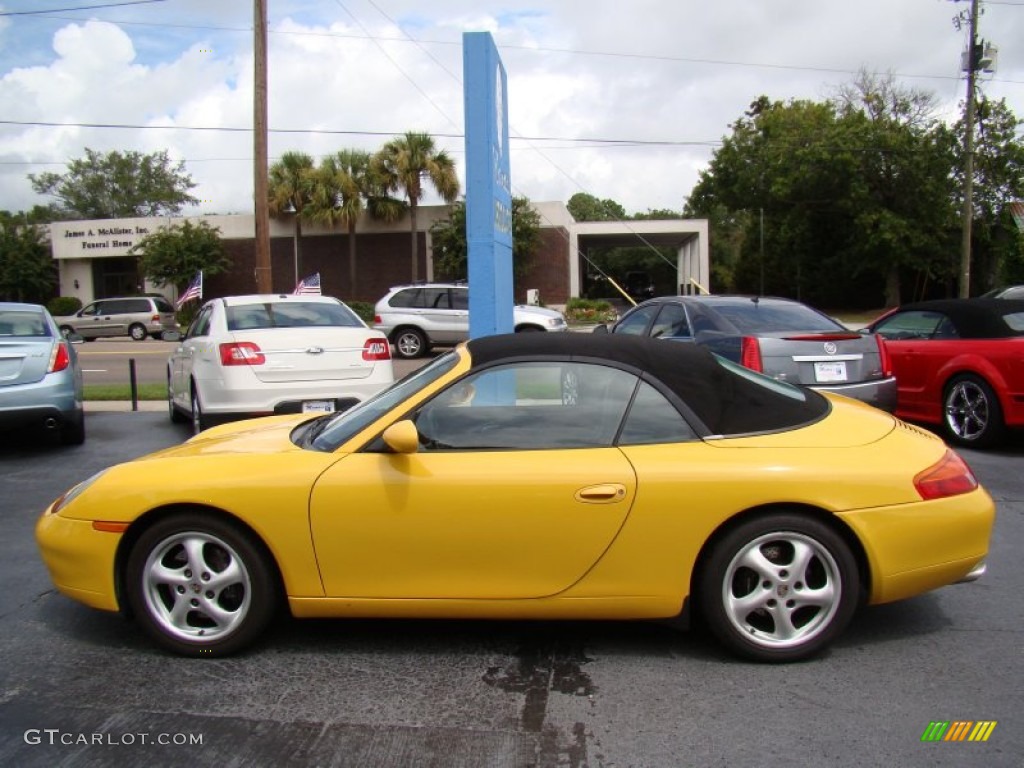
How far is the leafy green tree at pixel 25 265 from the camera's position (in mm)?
38594

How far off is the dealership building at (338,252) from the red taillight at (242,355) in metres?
28.9

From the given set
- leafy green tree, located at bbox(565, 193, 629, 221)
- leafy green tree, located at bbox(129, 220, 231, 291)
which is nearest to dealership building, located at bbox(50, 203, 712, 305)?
leafy green tree, located at bbox(129, 220, 231, 291)

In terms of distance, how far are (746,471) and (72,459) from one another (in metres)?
6.86

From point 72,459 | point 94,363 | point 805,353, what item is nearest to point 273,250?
point 94,363

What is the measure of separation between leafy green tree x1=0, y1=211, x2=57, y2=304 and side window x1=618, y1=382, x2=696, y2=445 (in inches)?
1641

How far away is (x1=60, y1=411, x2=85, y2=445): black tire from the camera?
809 cm

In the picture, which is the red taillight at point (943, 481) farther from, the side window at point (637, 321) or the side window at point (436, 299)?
the side window at point (436, 299)

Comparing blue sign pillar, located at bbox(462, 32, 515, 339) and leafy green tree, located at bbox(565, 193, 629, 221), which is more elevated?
leafy green tree, located at bbox(565, 193, 629, 221)

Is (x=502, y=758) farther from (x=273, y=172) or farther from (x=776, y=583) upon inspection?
(x=273, y=172)

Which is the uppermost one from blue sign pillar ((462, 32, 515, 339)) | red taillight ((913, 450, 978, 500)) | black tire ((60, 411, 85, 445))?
blue sign pillar ((462, 32, 515, 339))

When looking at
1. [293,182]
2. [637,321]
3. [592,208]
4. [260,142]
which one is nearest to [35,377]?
[637,321]

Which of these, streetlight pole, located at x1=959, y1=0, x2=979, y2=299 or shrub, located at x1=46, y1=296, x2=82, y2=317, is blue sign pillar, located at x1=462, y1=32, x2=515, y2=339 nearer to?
streetlight pole, located at x1=959, y1=0, x2=979, y2=299

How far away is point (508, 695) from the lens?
3.18 metres

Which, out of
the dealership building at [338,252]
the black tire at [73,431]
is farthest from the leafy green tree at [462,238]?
the black tire at [73,431]
